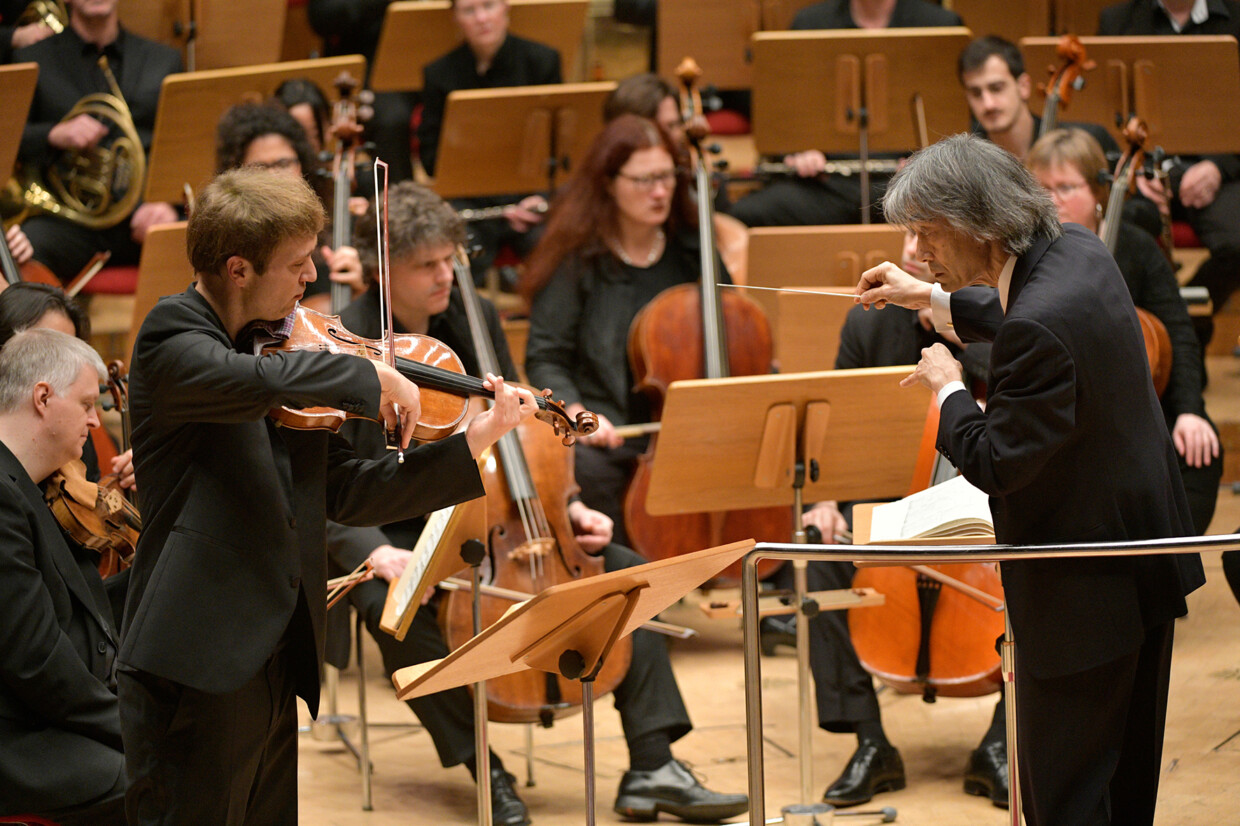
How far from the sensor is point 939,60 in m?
4.61

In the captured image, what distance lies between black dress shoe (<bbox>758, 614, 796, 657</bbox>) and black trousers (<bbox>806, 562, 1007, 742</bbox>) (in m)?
0.66

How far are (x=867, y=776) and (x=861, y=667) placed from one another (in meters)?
0.24

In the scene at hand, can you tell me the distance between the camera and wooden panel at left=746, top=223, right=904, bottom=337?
398cm

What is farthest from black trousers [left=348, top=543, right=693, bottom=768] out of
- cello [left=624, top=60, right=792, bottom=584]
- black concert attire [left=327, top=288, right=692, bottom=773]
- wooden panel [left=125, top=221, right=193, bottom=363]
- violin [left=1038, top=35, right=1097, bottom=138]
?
violin [left=1038, top=35, right=1097, bottom=138]

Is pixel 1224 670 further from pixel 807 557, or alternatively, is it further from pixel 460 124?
pixel 460 124

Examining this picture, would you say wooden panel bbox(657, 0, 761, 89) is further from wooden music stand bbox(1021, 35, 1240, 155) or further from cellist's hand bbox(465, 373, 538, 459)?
cellist's hand bbox(465, 373, 538, 459)

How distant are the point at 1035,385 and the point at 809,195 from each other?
122 inches

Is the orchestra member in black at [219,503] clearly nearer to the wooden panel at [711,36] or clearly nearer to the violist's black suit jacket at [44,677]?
the violist's black suit jacket at [44,677]

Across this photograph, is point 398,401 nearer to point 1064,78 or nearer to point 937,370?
point 937,370

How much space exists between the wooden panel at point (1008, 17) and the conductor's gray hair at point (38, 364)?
399 cm

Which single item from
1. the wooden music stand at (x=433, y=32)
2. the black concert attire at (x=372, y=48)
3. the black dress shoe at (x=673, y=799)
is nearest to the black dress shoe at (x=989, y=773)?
the black dress shoe at (x=673, y=799)

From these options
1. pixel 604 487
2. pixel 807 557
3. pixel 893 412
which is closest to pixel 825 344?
pixel 604 487

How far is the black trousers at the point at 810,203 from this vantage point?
4.86m

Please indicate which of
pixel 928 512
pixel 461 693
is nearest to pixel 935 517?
pixel 928 512
